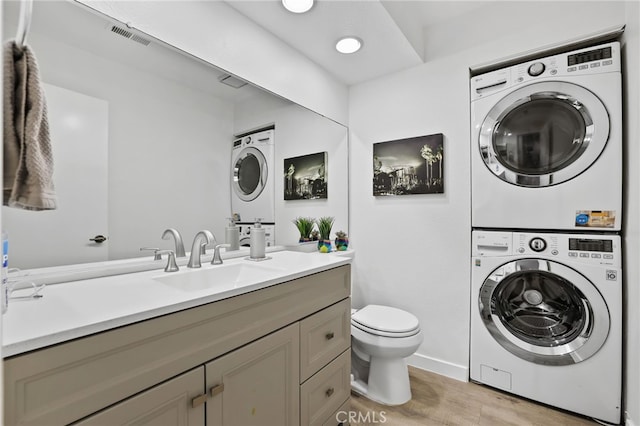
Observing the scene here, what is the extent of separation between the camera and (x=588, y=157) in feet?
5.56

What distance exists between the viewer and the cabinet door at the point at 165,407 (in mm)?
828

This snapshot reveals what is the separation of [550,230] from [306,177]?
1616mm

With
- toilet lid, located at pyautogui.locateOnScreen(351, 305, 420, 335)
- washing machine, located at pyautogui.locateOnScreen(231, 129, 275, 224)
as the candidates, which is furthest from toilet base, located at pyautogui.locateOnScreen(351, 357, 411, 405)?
washing machine, located at pyautogui.locateOnScreen(231, 129, 275, 224)

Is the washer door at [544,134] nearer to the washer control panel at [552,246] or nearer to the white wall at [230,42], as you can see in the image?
the washer control panel at [552,246]

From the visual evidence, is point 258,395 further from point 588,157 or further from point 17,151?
point 588,157

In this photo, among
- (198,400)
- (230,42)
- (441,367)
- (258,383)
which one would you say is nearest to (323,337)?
(258,383)

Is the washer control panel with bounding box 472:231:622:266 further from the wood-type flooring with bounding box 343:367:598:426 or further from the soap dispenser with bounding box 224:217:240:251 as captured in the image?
the soap dispenser with bounding box 224:217:240:251

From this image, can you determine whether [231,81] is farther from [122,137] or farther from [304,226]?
[304,226]

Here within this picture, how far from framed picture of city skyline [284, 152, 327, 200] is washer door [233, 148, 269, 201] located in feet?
0.78

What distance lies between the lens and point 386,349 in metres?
1.80

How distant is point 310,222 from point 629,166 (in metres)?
1.89

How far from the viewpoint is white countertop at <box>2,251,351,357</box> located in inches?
28.7

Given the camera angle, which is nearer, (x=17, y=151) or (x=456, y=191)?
(x=17, y=151)

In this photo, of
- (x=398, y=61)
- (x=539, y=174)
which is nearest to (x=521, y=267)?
(x=539, y=174)
